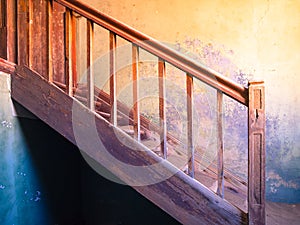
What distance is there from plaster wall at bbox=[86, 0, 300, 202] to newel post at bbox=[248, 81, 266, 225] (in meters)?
1.87

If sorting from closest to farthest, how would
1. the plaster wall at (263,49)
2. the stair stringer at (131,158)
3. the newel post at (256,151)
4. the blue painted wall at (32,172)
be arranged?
the newel post at (256,151) < the stair stringer at (131,158) < the blue painted wall at (32,172) < the plaster wall at (263,49)

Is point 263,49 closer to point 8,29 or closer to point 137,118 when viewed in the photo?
point 137,118

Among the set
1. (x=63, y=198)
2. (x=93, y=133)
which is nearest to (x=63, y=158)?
(x=63, y=198)

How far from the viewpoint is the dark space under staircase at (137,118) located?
1.41 m

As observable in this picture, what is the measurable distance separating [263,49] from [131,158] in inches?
94.0

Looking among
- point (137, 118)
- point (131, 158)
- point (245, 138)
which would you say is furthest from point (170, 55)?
point (245, 138)

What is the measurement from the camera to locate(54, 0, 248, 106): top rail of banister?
4.78 feet

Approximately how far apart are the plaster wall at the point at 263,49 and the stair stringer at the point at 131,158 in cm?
188

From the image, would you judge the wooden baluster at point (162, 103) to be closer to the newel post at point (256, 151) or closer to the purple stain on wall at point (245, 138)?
the newel post at point (256, 151)

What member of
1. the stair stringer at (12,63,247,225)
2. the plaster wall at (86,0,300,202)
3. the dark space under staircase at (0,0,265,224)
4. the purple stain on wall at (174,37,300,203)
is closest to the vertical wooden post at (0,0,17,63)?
the dark space under staircase at (0,0,265,224)

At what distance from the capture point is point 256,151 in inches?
55.4

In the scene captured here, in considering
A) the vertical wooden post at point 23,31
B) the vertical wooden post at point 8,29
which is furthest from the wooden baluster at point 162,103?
the vertical wooden post at point 8,29

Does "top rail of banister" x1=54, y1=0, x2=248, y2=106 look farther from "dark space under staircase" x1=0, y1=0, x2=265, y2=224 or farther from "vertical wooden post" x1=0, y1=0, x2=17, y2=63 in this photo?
"vertical wooden post" x1=0, y1=0, x2=17, y2=63

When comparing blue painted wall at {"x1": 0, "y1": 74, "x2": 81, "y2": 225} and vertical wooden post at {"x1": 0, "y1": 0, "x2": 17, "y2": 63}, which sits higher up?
vertical wooden post at {"x1": 0, "y1": 0, "x2": 17, "y2": 63}
